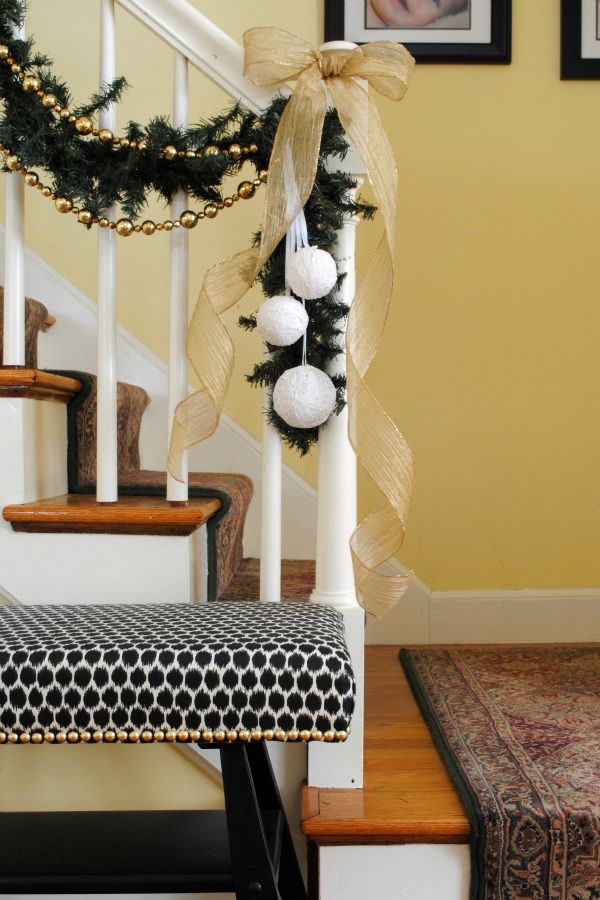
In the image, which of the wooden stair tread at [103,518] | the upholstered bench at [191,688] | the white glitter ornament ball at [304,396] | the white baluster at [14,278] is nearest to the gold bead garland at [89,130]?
the white baluster at [14,278]

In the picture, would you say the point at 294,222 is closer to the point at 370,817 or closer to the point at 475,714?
the point at 370,817

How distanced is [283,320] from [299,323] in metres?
0.02

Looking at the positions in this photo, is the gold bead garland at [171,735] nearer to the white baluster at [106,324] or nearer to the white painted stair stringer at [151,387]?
the white baluster at [106,324]

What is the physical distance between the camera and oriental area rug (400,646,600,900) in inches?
48.4

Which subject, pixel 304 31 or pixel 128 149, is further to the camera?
pixel 304 31

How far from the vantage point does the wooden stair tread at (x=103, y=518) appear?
1355 mm

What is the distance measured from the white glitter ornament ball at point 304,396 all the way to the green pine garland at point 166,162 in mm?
40

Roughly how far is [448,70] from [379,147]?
1324 millimetres

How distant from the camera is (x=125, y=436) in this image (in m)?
2.03

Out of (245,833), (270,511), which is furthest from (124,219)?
(245,833)

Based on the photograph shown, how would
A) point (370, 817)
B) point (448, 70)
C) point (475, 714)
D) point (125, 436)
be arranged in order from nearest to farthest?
point (370, 817) < point (475, 714) < point (125, 436) < point (448, 70)

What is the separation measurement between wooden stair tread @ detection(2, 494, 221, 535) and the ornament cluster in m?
0.24

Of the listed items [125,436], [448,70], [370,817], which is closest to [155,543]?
[370,817]

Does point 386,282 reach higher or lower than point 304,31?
lower
